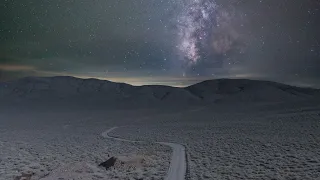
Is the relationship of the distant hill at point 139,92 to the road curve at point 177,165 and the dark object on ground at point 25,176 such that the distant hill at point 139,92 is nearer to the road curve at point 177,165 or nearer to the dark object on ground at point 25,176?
the road curve at point 177,165

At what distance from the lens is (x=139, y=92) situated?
145 m

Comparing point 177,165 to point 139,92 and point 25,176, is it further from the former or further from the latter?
point 139,92

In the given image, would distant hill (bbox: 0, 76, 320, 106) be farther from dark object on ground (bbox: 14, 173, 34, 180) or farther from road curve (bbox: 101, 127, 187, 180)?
dark object on ground (bbox: 14, 173, 34, 180)

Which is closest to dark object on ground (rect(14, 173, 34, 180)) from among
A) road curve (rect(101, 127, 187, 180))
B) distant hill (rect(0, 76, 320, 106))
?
road curve (rect(101, 127, 187, 180))

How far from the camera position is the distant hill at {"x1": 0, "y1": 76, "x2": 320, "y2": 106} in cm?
12029

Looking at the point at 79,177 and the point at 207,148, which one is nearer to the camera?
the point at 79,177

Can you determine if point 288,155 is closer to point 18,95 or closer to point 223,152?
point 223,152

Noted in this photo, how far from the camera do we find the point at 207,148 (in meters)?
25.9

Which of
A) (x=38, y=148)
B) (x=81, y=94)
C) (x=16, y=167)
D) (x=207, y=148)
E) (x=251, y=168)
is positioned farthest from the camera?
(x=81, y=94)

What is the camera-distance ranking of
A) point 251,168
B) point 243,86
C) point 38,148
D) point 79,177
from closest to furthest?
point 79,177
point 251,168
point 38,148
point 243,86

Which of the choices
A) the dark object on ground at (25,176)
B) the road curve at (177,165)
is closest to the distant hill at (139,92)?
the road curve at (177,165)

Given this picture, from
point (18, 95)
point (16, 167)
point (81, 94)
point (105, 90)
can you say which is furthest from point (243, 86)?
point (16, 167)

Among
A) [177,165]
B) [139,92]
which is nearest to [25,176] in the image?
[177,165]

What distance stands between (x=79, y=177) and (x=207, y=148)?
12.7 metres
